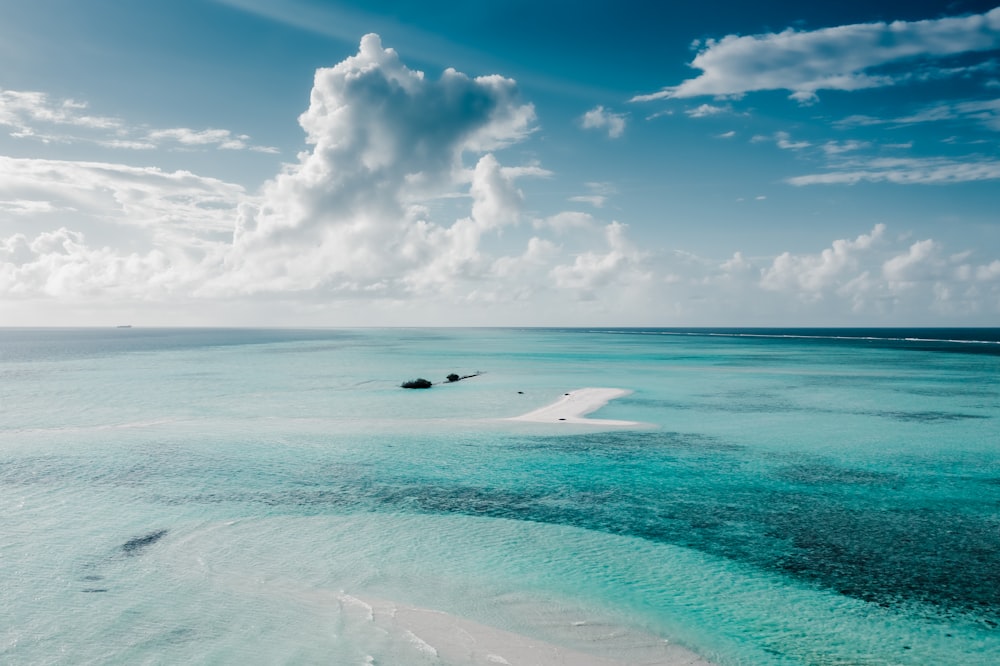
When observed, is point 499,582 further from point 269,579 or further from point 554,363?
point 554,363

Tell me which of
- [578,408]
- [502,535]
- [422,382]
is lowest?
[502,535]

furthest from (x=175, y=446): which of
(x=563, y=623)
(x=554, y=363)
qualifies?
(x=554, y=363)

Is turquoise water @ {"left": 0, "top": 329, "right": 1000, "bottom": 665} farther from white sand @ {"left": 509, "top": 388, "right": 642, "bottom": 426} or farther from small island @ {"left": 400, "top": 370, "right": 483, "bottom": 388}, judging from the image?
small island @ {"left": 400, "top": 370, "right": 483, "bottom": 388}

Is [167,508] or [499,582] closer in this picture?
[499,582]

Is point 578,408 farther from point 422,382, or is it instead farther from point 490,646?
point 490,646

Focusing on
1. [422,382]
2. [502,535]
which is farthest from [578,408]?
[502,535]

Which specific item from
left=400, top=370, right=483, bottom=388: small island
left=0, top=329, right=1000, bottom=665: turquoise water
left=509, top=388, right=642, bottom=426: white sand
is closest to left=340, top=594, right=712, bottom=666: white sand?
left=0, top=329, right=1000, bottom=665: turquoise water

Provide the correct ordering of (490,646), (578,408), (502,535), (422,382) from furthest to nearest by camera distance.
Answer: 1. (422,382)
2. (578,408)
3. (502,535)
4. (490,646)
